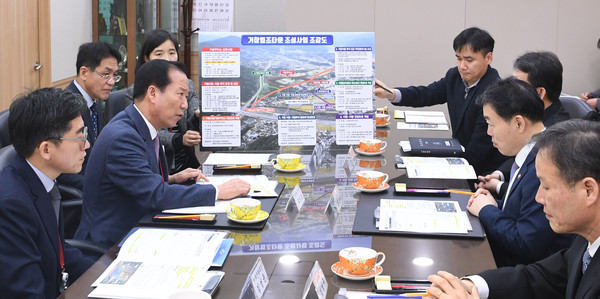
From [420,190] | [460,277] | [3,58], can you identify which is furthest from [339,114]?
[3,58]

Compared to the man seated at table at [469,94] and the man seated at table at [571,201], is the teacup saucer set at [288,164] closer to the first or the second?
the man seated at table at [469,94]

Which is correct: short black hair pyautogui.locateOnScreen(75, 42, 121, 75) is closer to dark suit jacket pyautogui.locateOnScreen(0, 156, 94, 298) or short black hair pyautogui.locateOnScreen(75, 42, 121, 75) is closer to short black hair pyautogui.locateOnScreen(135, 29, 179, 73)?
short black hair pyautogui.locateOnScreen(135, 29, 179, 73)

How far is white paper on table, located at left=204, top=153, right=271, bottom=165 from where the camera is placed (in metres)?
3.16

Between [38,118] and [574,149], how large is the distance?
1512 millimetres

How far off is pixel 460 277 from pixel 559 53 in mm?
4855

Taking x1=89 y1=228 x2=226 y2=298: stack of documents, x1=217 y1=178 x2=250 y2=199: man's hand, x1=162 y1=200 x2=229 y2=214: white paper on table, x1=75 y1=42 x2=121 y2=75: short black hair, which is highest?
x1=75 y1=42 x2=121 y2=75: short black hair

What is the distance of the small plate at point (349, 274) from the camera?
5.86 feet

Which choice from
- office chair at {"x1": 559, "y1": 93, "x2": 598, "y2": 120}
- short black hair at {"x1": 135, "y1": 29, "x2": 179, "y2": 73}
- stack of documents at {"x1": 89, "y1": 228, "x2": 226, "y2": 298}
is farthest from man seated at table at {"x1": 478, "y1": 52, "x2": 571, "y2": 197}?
short black hair at {"x1": 135, "y1": 29, "x2": 179, "y2": 73}

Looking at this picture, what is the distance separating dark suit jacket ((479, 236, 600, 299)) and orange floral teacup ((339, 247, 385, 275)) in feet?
0.98

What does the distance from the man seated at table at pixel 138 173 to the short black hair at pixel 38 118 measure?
0.37m

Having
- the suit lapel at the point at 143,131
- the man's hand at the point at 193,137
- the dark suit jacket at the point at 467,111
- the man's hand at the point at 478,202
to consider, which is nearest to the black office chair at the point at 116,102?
the man's hand at the point at 193,137

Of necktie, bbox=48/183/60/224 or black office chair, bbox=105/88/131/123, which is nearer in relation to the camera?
necktie, bbox=48/183/60/224

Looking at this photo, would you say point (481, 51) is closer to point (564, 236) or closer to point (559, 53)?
point (564, 236)

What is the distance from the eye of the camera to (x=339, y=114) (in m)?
3.43
